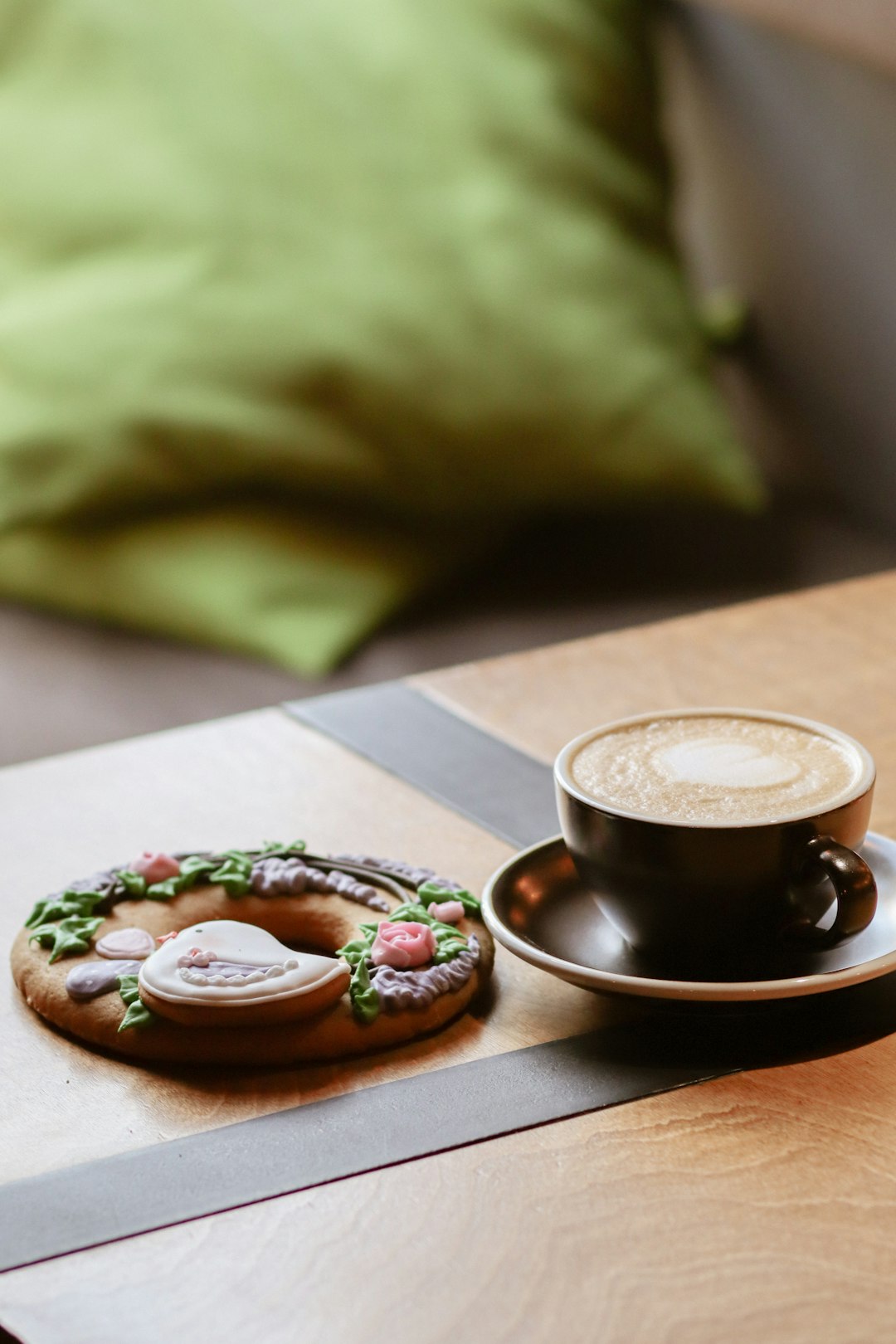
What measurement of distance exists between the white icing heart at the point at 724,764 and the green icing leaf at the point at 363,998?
128 mm

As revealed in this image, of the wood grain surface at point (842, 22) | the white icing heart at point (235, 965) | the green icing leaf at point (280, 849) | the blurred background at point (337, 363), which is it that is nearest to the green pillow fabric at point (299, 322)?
the blurred background at point (337, 363)

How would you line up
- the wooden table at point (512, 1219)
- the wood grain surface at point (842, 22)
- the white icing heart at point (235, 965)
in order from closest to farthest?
the wooden table at point (512, 1219), the white icing heart at point (235, 965), the wood grain surface at point (842, 22)

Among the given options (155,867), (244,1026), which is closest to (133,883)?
(155,867)

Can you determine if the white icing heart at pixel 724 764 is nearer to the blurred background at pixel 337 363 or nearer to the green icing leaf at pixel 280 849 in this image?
the green icing leaf at pixel 280 849

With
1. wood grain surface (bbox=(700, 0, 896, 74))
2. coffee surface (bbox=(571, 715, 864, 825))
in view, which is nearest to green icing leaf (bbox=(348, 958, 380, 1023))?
coffee surface (bbox=(571, 715, 864, 825))

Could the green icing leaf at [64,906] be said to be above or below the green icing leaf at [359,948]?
below

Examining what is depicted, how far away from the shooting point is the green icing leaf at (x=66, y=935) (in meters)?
0.54

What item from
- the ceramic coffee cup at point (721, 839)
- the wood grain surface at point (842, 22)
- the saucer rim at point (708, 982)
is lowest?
the saucer rim at point (708, 982)

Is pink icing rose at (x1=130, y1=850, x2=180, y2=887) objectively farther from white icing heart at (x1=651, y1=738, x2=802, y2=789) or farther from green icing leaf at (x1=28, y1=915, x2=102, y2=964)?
white icing heart at (x1=651, y1=738, x2=802, y2=789)

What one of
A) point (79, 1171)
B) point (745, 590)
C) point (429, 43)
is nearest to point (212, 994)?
point (79, 1171)

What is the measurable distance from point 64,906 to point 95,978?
0.20 ft

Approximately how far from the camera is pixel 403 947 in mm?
527

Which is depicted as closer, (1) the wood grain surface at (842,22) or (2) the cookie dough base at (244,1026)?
(2) the cookie dough base at (244,1026)

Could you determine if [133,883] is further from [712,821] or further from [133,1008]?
[712,821]
